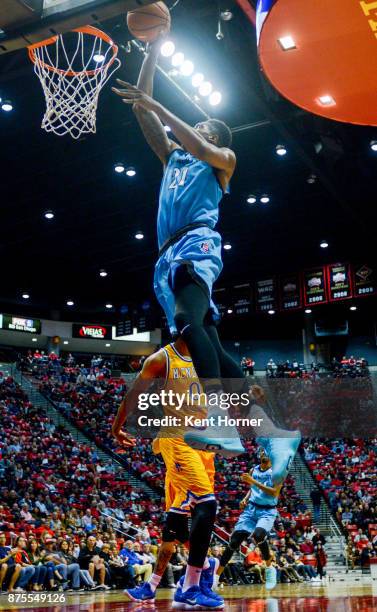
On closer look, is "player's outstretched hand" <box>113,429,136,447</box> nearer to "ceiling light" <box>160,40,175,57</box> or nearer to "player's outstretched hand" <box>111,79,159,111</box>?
"player's outstretched hand" <box>111,79,159,111</box>

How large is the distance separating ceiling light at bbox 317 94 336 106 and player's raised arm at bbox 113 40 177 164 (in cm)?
136

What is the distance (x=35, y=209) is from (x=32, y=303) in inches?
448

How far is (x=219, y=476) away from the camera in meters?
17.8

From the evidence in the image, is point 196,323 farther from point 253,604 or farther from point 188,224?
point 253,604

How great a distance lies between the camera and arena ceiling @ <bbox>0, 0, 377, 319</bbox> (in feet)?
37.7

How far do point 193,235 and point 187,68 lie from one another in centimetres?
792

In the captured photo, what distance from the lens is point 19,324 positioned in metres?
28.8

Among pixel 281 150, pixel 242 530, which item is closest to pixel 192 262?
pixel 242 530

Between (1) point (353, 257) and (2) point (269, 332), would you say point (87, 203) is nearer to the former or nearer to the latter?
(1) point (353, 257)

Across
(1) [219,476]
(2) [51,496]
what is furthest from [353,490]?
(2) [51,496]

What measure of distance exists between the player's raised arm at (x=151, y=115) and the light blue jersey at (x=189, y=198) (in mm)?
251

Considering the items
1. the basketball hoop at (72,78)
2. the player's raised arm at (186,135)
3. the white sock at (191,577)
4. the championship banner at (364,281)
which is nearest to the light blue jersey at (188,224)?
the player's raised arm at (186,135)

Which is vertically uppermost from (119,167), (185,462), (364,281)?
(119,167)

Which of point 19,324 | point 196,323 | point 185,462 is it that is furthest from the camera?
point 19,324
